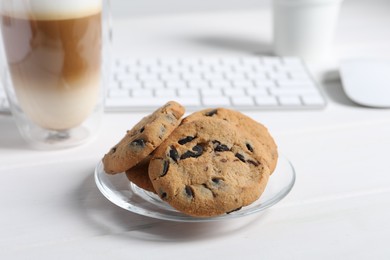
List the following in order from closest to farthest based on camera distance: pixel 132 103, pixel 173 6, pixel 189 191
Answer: pixel 189 191, pixel 132 103, pixel 173 6

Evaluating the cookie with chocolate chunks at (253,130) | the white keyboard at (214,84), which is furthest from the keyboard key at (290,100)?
the cookie with chocolate chunks at (253,130)

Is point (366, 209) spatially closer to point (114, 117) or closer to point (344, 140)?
point (344, 140)

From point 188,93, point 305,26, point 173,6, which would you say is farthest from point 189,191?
point 173,6

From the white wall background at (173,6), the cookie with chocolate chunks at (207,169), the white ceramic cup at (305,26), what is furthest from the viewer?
the white wall background at (173,6)

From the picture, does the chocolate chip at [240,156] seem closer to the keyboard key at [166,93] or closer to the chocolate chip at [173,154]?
the chocolate chip at [173,154]

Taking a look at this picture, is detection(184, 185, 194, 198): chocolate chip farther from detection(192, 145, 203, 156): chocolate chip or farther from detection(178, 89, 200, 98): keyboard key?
detection(178, 89, 200, 98): keyboard key

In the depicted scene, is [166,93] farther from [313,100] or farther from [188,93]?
[313,100]
